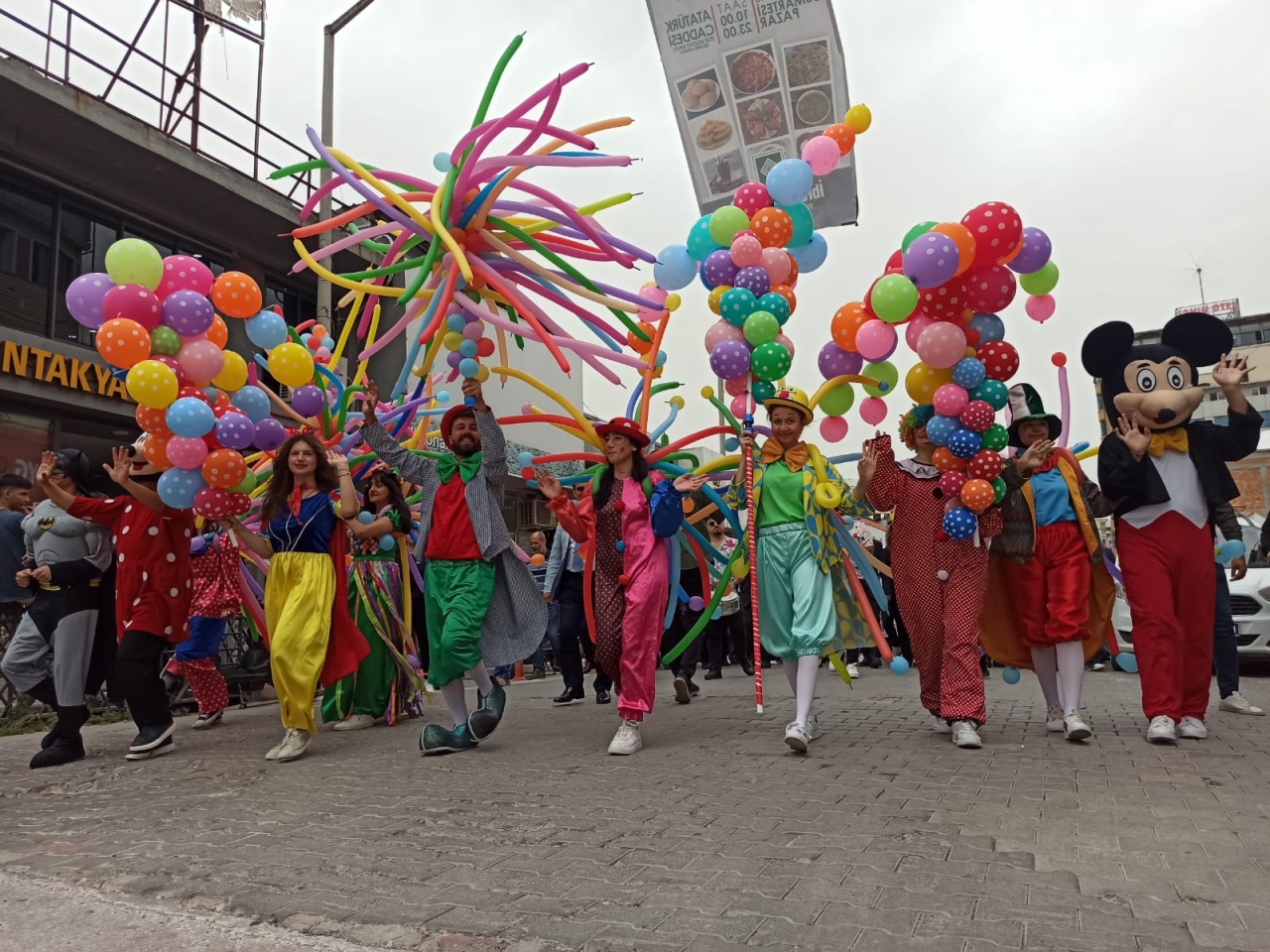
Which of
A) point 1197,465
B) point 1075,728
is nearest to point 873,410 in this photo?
point 1197,465

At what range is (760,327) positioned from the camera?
495 centimetres

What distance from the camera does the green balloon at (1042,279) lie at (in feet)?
16.4

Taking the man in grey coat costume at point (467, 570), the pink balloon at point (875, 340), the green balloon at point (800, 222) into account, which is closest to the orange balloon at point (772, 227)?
the green balloon at point (800, 222)

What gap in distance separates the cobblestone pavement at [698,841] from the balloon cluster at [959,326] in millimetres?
1381

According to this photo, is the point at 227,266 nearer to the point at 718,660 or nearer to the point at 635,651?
the point at 718,660

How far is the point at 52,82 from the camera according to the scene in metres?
10.8

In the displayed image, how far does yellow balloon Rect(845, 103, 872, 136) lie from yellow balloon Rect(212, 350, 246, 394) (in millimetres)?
3691

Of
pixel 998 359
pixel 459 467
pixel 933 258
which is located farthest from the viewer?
pixel 459 467

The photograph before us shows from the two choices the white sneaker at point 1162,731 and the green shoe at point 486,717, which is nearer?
the white sneaker at point 1162,731

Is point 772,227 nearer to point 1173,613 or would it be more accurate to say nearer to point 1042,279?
point 1042,279

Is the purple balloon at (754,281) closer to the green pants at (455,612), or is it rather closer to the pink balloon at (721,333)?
the pink balloon at (721,333)

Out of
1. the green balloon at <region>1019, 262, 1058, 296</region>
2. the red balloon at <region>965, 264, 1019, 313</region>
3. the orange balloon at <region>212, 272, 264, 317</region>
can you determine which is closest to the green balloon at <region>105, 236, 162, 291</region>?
the orange balloon at <region>212, 272, 264, 317</region>

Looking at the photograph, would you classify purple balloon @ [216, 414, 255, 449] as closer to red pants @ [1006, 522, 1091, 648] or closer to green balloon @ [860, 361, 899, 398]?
green balloon @ [860, 361, 899, 398]

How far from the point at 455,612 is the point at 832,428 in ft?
7.47
